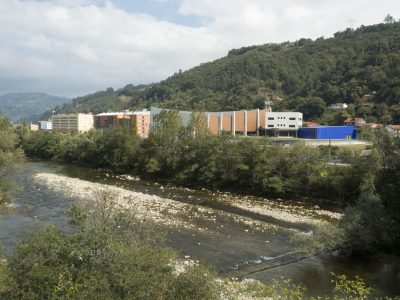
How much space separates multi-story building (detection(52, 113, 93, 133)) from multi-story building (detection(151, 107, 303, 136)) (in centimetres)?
9849

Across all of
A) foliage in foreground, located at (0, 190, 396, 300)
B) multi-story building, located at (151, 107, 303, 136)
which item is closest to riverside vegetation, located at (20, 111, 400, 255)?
foliage in foreground, located at (0, 190, 396, 300)

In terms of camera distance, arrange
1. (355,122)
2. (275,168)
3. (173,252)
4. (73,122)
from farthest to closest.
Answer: (73,122), (355,122), (275,168), (173,252)

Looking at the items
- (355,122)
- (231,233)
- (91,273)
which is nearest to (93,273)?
(91,273)

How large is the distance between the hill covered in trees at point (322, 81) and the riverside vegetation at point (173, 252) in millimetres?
34836

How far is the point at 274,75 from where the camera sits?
175 m

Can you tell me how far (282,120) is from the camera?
9706cm

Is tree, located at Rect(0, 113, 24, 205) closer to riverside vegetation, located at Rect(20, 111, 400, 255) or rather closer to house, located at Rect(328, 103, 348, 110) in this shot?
riverside vegetation, located at Rect(20, 111, 400, 255)

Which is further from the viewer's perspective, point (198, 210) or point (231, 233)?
point (198, 210)

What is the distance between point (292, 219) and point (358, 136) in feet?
200

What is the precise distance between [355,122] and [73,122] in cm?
13420

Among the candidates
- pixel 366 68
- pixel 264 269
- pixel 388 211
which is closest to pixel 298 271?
pixel 264 269

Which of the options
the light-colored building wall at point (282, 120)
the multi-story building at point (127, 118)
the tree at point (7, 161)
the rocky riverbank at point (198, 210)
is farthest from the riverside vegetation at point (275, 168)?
the multi-story building at point (127, 118)

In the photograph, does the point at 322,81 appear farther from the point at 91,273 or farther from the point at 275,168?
the point at 91,273

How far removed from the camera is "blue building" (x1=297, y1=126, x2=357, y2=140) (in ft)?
290
